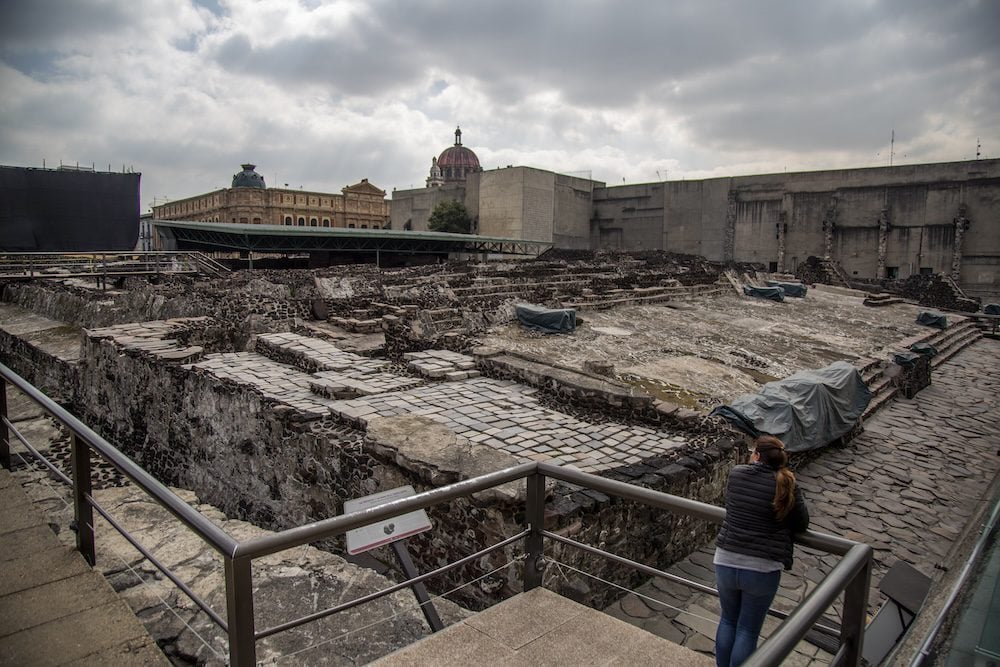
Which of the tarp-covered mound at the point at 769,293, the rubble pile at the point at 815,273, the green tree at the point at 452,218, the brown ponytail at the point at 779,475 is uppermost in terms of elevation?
the green tree at the point at 452,218

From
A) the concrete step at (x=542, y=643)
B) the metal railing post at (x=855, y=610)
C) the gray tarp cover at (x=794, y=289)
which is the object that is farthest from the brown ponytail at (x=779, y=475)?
the gray tarp cover at (x=794, y=289)

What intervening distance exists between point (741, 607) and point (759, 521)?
0.50m

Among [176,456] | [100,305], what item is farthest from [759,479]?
[100,305]

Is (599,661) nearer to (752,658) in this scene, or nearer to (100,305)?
(752,658)

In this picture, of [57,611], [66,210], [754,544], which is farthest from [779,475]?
[66,210]

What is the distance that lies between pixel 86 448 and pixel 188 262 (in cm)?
2049

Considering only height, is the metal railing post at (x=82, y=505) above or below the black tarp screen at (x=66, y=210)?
below

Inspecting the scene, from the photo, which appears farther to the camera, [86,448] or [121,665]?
[86,448]

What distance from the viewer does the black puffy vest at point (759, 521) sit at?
9.81ft

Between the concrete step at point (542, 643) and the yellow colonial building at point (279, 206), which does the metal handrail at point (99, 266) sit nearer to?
the concrete step at point (542, 643)

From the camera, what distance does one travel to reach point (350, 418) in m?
6.10

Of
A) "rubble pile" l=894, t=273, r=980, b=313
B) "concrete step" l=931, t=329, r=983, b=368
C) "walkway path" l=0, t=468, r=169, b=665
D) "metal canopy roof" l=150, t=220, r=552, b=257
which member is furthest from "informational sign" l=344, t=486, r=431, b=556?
"rubble pile" l=894, t=273, r=980, b=313

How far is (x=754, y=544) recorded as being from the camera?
3.07 meters

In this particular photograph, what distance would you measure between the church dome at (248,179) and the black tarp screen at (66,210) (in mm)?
24641
